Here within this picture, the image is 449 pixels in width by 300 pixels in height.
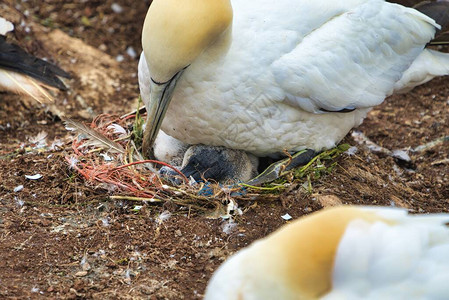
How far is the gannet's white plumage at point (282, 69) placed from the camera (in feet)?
15.4

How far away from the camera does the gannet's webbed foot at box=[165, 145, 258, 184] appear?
5.19 meters

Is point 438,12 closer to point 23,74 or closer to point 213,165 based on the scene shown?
point 213,165

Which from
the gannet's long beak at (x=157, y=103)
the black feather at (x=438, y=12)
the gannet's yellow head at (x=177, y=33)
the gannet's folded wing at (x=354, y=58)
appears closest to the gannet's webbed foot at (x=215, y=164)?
the gannet's long beak at (x=157, y=103)

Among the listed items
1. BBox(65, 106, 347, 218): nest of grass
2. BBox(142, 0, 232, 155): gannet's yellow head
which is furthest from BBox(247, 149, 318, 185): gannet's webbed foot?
BBox(142, 0, 232, 155): gannet's yellow head

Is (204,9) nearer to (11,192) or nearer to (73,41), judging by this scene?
(11,192)

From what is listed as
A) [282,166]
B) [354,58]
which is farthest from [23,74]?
[354,58]

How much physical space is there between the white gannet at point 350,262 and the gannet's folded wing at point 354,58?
2.01 metres

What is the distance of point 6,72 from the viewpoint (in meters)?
6.26

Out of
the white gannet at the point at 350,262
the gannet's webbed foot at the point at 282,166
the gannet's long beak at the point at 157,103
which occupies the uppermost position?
the white gannet at the point at 350,262

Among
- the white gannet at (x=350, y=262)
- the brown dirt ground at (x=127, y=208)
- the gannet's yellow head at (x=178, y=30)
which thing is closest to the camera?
the white gannet at (x=350, y=262)

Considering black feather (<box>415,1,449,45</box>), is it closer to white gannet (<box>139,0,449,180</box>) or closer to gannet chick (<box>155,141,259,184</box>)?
Result: white gannet (<box>139,0,449,180</box>)

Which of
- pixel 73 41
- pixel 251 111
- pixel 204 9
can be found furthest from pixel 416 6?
Answer: pixel 73 41

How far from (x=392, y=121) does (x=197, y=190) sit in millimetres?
2925

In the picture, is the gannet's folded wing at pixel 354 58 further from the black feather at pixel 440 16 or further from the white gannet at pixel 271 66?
the black feather at pixel 440 16
